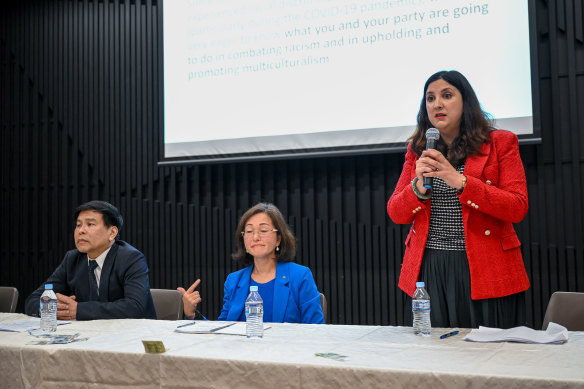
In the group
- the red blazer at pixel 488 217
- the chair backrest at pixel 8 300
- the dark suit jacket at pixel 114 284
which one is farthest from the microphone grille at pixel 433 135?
the chair backrest at pixel 8 300

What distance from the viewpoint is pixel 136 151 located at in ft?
16.1

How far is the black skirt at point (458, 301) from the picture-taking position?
2.22m

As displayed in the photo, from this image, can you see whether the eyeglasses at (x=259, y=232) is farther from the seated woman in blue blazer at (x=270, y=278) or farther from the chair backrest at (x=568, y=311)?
the chair backrest at (x=568, y=311)

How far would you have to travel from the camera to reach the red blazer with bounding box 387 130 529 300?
2.16 metres

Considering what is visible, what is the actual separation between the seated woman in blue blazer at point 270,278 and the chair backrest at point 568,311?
3.22ft

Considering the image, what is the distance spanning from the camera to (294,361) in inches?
59.8

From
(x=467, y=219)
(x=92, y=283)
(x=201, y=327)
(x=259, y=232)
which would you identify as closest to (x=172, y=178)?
(x=92, y=283)

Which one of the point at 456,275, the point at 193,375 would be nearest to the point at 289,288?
the point at 456,275

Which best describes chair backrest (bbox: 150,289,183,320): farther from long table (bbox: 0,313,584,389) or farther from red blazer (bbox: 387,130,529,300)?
red blazer (bbox: 387,130,529,300)

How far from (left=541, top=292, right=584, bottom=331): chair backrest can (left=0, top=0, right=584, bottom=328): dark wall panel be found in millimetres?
1443

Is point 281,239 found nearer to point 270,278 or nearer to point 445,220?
point 270,278

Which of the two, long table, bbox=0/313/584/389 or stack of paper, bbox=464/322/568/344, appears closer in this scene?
long table, bbox=0/313/584/389

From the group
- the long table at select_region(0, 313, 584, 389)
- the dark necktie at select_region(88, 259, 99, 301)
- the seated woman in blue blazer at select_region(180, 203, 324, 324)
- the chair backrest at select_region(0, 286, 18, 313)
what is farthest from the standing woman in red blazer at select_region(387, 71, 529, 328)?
the chair backrest at select_region(0, 286, 18, 313)

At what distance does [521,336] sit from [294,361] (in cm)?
70
